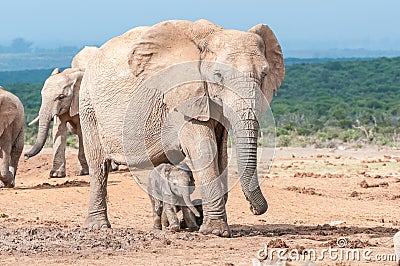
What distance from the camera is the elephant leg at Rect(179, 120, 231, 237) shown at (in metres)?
8.47

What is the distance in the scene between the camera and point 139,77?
29.6ft

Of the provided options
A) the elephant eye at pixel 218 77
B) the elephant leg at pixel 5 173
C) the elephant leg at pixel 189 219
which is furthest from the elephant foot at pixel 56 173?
the elephant eye at pixel 218 77

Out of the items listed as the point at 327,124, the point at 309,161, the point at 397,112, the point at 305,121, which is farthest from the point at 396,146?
the point at 397,112

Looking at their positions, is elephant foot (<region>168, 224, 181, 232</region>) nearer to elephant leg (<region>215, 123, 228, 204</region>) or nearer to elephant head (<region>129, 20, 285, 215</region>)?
elephant leg (<region>215, 123, 228, 204</region>)

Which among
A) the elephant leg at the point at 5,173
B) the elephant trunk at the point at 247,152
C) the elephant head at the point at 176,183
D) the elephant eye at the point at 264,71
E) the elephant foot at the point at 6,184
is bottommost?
the elephant foot at the point at 6,184

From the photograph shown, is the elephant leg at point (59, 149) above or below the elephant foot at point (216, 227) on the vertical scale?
below

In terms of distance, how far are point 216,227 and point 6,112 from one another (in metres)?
7.06

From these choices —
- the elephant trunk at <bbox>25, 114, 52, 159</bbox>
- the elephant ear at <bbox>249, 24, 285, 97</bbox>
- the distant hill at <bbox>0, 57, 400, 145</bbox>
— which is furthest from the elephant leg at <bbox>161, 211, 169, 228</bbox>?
the distant hill at <bbox>0, 57, 400, 145</bbox>

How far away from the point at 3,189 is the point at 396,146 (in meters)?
12.3

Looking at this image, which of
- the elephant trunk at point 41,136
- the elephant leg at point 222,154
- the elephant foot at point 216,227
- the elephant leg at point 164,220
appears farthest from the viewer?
the elephant trunk at point 41,136

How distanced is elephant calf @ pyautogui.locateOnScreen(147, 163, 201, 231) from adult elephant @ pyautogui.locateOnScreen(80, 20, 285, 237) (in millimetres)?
200

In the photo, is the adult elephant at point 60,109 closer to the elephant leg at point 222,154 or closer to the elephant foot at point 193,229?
the elephant foot at point 193,229

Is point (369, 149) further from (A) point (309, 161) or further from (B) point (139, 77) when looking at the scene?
(B) point (139, 77)

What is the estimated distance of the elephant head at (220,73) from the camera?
322 inches
